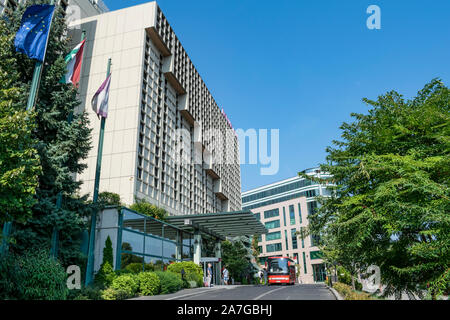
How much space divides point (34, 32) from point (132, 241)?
14.2 m

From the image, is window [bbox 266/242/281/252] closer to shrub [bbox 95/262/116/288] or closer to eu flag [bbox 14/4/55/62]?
shrub [bbox 95/262/116/288]

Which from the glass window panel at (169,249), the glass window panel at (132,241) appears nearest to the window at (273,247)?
the glass window panel at (169,249)

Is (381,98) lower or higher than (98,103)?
lower

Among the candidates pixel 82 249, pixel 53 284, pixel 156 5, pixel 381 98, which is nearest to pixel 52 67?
pixel 82 249

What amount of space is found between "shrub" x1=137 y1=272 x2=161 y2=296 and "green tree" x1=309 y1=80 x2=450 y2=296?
1006 cm

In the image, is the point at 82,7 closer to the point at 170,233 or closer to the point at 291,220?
the point at 170,233

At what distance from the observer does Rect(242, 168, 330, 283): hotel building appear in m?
88.2

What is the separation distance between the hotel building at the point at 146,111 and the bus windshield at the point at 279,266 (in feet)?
52.9

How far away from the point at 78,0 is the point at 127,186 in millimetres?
31266

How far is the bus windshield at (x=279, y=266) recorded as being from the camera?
36844 millimetres

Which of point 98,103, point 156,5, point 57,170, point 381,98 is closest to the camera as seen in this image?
point 381,98

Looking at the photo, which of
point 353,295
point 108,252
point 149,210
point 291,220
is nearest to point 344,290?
point 353,295

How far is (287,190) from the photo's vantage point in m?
102
